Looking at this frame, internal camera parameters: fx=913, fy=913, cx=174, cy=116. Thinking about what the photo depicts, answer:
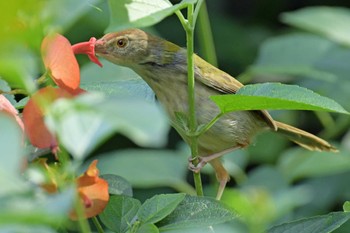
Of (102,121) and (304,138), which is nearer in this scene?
(102,121)

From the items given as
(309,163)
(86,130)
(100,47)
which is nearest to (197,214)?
(86,130)

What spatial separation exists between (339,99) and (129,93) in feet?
9.69

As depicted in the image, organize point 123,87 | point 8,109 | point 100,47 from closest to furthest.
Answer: point 8,109 < point 123,87 < point 100,47

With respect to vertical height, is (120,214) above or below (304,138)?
above

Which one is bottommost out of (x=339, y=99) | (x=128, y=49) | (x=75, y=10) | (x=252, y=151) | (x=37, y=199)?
(x=252, y=151)

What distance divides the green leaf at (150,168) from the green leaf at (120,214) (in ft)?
8.98

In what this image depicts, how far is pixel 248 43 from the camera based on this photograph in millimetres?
6238

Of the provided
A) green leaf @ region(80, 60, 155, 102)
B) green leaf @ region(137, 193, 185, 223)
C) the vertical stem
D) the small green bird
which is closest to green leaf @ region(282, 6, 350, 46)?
the small green bird

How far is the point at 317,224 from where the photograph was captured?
167 cm

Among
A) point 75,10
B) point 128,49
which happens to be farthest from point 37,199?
point 128,49

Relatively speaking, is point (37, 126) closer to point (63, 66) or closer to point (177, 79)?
point (63, 66)

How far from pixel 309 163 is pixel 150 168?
2.60 feet

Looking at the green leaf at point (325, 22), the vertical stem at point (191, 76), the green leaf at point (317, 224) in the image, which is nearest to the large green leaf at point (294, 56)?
the green leaf at point (325, 22)

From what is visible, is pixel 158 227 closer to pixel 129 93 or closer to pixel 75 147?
pixel 129 93
